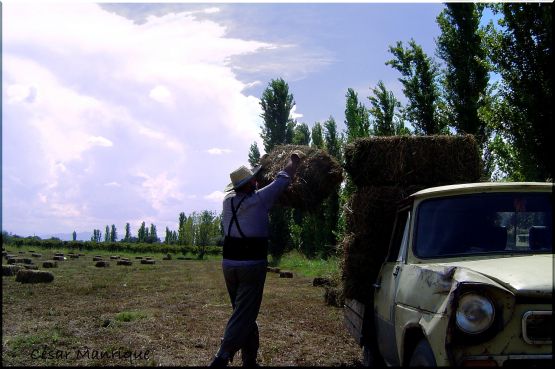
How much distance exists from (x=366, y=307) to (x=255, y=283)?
1326 millimetres

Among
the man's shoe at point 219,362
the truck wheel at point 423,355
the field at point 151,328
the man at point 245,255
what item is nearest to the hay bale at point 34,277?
the field at point 151,328

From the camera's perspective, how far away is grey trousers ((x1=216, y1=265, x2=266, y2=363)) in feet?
19.3

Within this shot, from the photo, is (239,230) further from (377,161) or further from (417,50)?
(417,50)

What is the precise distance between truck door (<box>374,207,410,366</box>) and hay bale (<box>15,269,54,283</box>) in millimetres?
14692

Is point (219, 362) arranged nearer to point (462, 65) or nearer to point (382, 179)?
point (382, 179)

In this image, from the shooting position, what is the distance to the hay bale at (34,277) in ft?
57.1

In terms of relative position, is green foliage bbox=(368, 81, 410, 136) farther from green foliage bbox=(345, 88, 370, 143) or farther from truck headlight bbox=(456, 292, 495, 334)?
truck headlight bbox=(456, 292, 495, 334)

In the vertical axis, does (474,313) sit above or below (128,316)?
above

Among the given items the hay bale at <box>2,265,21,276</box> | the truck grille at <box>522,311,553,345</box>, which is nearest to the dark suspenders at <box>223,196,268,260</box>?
the truck grille at <box>522,311,553,345</box>

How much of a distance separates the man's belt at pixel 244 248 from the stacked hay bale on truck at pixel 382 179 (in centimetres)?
140

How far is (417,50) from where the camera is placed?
2228 cm

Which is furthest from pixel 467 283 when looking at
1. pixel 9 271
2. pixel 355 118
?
pixel 355 118

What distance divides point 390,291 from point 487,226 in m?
1.10

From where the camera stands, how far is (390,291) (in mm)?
5113
